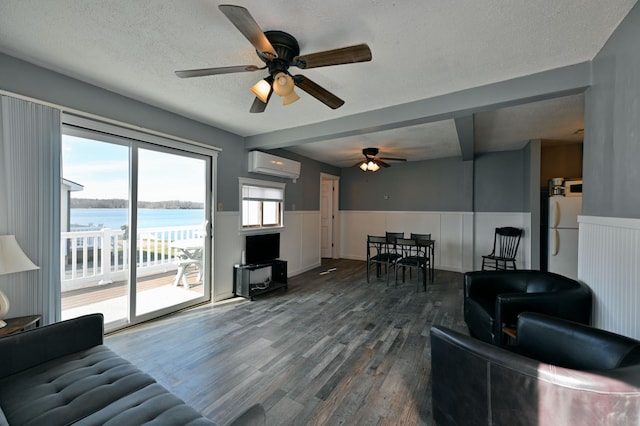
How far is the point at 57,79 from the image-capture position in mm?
2258

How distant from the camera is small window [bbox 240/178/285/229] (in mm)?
4228

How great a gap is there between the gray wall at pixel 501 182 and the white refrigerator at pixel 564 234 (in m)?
0.56

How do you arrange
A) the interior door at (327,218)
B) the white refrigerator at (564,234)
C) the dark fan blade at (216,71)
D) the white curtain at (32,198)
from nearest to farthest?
the dark fan blade at (216,71), the white curtain at (32,198), the white refrigerator at (564,234), the interior door at (327,218)

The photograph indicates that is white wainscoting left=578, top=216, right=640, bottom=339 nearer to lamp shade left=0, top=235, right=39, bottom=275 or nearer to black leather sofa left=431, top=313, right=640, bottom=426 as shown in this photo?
black leather sofa left=431, top=313, right=640, bottom=426

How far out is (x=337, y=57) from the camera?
157 centimetres

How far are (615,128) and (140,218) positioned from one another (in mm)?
4265

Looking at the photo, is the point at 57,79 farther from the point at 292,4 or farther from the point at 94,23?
the point at 292,4

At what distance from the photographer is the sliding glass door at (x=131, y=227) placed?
8.49 ft

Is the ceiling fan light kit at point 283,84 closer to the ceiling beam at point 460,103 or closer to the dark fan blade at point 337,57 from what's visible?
the dark fan blade at point 337,57

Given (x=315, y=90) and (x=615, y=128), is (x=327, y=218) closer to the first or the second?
(x=315, y=90)

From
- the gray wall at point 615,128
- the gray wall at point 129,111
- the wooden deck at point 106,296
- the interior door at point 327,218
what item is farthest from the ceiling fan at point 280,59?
the interior door at point 327,218

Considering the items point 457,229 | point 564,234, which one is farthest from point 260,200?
point 564,234

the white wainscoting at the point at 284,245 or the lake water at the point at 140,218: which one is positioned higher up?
the lake water at the point at 140,218

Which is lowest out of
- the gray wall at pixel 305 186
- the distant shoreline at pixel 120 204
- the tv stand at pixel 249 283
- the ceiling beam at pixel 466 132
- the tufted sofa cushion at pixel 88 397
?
the tv stand at pixel 249 283
